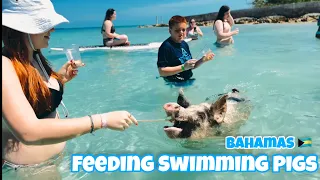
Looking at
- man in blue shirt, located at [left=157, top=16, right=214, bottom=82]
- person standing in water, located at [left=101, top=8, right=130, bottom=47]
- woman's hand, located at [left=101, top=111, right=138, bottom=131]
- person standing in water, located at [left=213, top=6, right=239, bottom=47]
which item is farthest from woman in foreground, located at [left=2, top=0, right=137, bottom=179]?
person standing in water, located at [left=101, top=8, right=130, bottom=47]

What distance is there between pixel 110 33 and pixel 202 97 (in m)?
10.4

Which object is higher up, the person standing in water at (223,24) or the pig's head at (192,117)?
the person standing in water at (223,24)

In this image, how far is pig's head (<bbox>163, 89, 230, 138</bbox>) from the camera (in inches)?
143

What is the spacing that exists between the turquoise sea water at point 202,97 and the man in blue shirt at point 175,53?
1.07ft

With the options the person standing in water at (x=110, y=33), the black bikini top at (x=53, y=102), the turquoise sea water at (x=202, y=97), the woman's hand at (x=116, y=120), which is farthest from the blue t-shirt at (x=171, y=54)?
the person standing in water at (x=110, y=33)

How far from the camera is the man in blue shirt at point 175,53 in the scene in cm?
559

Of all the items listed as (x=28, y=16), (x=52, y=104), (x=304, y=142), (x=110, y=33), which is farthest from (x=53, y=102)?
(x=110, y=33)

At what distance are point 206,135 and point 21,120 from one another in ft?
7.65

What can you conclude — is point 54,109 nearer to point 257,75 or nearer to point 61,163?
point 61,163

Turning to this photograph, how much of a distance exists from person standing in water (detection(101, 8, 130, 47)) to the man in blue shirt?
398 inches

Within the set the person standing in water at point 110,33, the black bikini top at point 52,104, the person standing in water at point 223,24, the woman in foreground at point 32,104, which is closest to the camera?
the woman in foreground at point 32,104

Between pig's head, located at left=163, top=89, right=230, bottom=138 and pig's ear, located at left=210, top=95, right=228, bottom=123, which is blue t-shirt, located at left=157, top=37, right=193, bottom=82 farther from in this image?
pig's ear, located at left=210, top=95, right=228, bottom=123

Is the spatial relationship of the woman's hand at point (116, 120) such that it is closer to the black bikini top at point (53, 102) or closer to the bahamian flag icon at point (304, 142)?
the black bikini top at point (53, 102)

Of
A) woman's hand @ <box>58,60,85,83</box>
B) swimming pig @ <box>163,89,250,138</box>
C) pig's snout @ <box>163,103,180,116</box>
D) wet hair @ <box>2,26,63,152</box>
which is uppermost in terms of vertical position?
wet hair @ <box>2,26,63,152</box>
